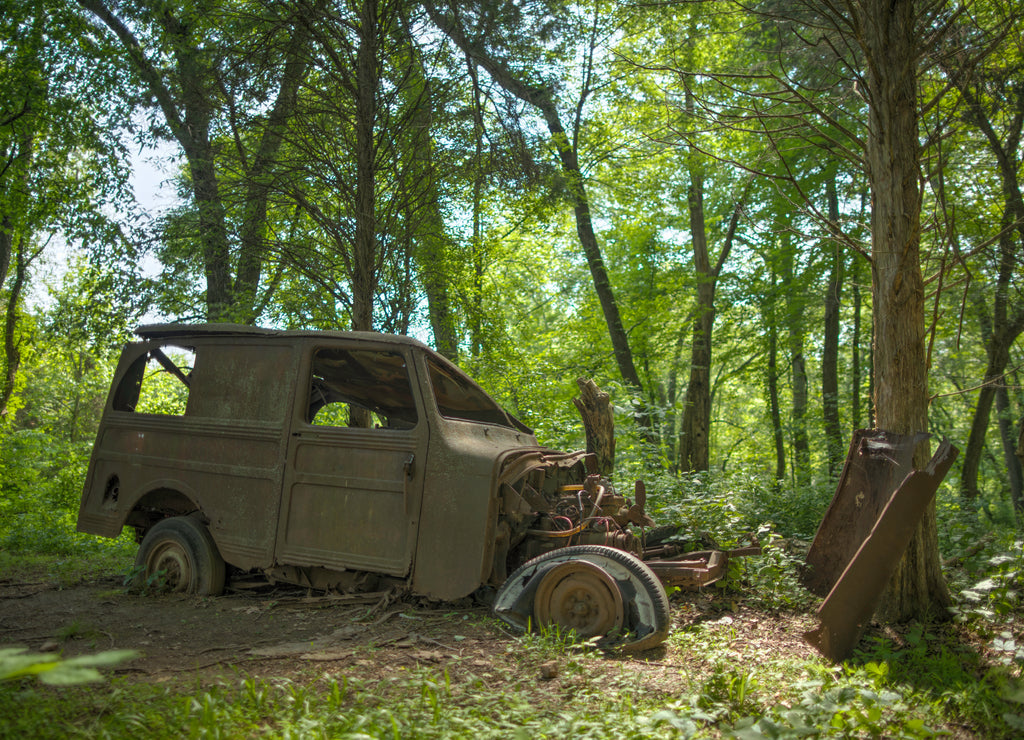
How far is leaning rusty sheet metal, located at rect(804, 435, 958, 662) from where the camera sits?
13.3 ft

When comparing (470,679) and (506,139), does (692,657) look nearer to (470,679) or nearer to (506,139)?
(470,679)

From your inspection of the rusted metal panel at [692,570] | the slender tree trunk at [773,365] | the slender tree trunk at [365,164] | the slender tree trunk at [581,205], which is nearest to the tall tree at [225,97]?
the slender tree trunk at [365,164]

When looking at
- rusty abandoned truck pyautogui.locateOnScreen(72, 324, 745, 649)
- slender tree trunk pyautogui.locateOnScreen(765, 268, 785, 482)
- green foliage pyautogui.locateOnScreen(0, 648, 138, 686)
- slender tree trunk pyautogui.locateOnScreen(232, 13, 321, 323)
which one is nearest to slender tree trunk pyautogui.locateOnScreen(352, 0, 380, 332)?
slender tree trunk pyautogui.locateOnScreen(232, 13, 321, 323)

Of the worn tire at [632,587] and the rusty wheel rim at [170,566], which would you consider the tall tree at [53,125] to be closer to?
the rusty wheel rim at [170,566]

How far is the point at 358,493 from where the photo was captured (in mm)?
4949

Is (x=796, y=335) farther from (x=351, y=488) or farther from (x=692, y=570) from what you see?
(x=351, y=488)

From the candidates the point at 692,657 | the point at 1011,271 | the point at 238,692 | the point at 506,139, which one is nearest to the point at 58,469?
the point at 506,139

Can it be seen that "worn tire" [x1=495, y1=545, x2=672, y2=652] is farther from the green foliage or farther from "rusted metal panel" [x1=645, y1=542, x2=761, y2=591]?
the green foliage

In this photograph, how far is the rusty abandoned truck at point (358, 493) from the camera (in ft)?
14.8

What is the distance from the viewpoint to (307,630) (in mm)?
4469

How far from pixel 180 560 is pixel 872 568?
5044 millimetres

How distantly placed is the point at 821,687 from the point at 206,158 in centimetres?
1006

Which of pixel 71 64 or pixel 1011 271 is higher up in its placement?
pixel 71 64

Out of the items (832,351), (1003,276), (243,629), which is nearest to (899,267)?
(243,629)
